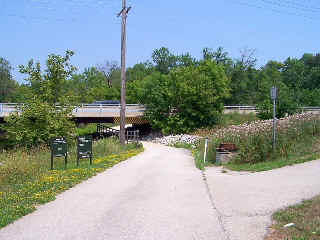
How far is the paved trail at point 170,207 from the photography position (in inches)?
258

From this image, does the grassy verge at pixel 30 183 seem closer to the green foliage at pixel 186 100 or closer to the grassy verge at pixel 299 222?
the grassy verge at pixel 299 222

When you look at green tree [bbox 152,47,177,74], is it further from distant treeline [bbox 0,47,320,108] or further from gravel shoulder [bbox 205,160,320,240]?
gravel shoulder [bbox 205,160,320,240]

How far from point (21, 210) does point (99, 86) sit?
81.3 metres

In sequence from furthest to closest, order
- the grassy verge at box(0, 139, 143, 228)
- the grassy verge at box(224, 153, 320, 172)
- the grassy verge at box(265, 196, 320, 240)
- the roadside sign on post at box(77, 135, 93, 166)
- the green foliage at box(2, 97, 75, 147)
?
1. the green foliage at box(2, 97, 75, 147)
2. the roadside sign on post at box(77, 135, 93, 166)
3. the grassy verge at box(224, 153, 320, 172)
4. the grassy verge at box(0, 139, 143, 228)
5. the grassy verge at box(265, 196, 320, 240)

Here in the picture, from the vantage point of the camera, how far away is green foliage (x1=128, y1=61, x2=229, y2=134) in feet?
133

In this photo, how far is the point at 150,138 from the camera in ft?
144

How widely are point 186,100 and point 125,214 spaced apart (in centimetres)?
3353

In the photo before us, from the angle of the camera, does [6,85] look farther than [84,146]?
Yes

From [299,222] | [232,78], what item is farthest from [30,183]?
[232,78]

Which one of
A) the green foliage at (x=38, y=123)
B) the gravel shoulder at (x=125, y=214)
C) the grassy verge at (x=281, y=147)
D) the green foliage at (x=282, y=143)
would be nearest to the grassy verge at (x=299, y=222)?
the gravel shoulder at (x=125, y=214)

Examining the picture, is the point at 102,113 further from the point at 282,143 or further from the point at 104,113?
the point at 282,143

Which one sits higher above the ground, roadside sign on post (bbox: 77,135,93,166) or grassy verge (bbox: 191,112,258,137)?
grassy verge (bbox: 191,112,258,137)

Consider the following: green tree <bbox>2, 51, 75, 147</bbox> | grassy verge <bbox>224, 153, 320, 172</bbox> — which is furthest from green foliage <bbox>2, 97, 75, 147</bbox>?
grassy verge <bbox>224, 153, 320, 172</bbox>

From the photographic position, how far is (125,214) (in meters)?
7.80
